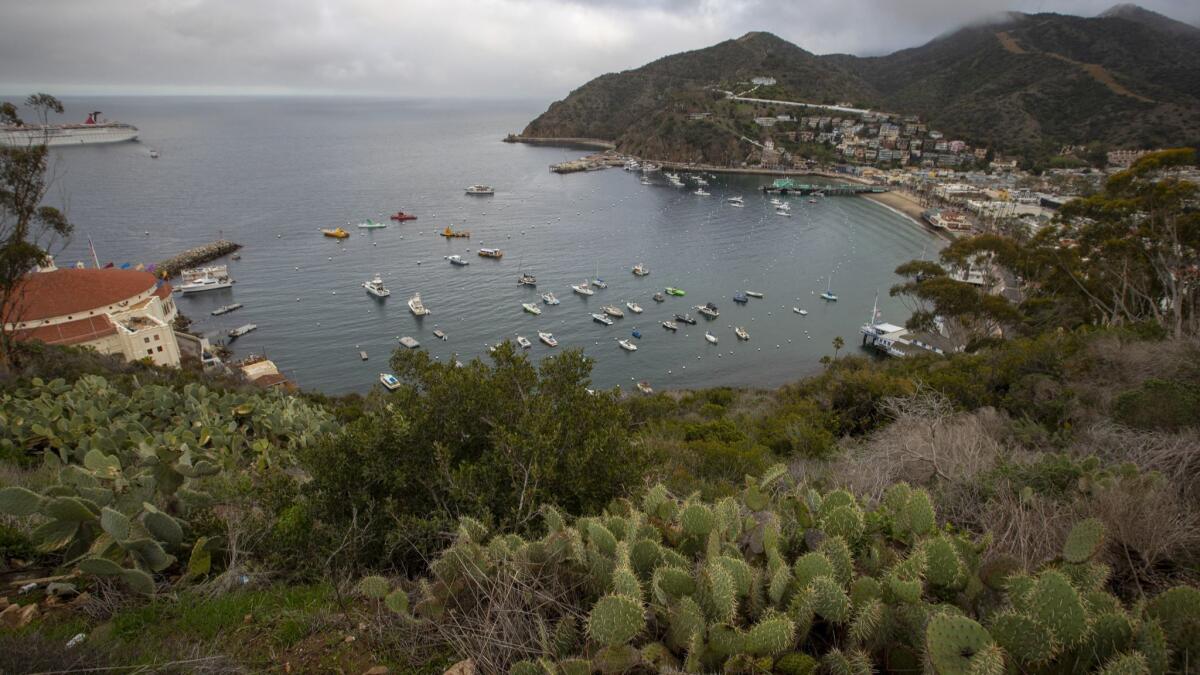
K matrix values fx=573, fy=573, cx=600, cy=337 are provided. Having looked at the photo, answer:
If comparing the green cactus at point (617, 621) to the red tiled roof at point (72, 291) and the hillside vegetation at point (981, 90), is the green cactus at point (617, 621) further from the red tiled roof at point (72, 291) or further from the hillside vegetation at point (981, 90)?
the hillside vegetation at point (981, 90)

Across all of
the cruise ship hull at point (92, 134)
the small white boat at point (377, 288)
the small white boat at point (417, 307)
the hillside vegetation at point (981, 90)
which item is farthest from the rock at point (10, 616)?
the cruise ship hull at point (92, 134)

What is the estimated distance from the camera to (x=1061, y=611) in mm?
2172

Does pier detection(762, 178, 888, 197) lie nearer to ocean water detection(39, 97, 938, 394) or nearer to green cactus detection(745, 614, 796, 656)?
ocean water detection(39, 97, 938, 394)

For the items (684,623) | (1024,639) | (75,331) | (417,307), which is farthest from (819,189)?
(684,623)

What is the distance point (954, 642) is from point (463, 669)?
2025 millimetres

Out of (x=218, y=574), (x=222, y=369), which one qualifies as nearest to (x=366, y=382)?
(x=222, y=369)

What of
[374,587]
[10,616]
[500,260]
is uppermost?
[374,587]

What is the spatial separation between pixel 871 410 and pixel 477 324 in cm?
2337

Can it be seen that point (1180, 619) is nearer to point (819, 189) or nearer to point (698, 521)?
point (698, 521)

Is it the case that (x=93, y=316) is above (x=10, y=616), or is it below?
below

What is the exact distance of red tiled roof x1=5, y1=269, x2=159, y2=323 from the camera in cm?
2228

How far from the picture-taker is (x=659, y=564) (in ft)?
10.1

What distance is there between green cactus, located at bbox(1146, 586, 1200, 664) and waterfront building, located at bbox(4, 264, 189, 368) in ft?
90.2

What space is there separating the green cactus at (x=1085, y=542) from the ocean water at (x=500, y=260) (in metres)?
22.2
